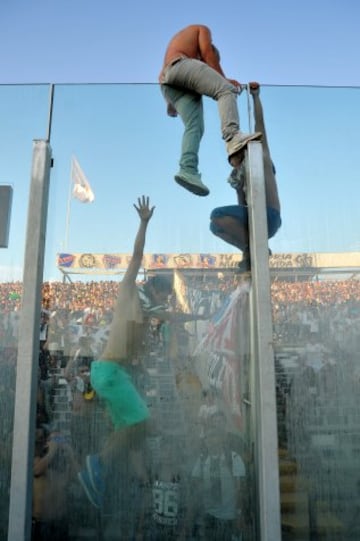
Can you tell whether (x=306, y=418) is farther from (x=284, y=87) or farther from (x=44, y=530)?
(x=284, y=87)

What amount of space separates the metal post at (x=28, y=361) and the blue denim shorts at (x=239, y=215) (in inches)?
37.1

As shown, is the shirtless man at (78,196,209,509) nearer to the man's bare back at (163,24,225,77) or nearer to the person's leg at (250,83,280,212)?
the person's leg at (250,83,280,212)

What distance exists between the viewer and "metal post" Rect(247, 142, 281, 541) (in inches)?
75.1

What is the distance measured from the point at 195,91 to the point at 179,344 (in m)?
1.58

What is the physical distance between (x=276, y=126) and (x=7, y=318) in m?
1.98

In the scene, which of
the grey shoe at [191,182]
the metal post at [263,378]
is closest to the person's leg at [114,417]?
the metal post at [263,378]

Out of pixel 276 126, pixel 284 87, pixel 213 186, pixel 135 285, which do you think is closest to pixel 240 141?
pixel 213 186

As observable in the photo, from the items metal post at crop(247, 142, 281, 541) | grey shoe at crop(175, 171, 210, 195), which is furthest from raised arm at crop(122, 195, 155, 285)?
metal post at crop(247, 142, 281, 541)

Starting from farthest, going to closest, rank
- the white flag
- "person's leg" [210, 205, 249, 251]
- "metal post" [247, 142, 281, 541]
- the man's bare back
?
the man's bare back < the white flag < "person's leg" [210, 205, 249, 251] < "metal post" [247, 142, 281, 541]

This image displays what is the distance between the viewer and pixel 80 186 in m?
2.72

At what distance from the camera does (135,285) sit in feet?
Result: 8.45

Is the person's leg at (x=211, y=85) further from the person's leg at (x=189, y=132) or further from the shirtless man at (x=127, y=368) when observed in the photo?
the shirtless man at (x=127, y=368)

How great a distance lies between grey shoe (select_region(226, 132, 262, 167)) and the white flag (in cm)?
85

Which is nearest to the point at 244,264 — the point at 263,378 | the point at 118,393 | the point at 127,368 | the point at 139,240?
the point at 139,240
